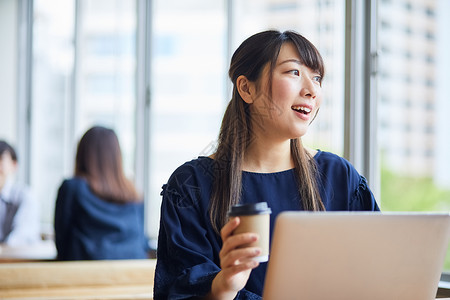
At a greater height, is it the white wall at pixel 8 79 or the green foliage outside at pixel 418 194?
the white wall at pixel 8 79

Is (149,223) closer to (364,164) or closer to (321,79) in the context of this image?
(364,164)

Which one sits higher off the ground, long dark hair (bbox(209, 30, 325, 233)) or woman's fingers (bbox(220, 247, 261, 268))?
long dark hair (bbox(209, 30, 325, 233))

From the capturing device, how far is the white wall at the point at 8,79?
6059 mm

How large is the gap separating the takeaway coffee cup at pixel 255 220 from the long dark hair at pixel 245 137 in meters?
0.41

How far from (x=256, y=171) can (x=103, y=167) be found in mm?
1906

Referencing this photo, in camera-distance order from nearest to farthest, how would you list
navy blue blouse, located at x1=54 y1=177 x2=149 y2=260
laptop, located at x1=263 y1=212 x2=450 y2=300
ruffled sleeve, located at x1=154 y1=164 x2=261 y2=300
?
1. laptop, located at x1=263 y1=212 x2=450 y2=300
2. ruffled sleeve, located at x1=154 y1=164 x2=261 y2=300
3. navy blue blouse, located at x1=54 y1=177 x2=149 y2=260

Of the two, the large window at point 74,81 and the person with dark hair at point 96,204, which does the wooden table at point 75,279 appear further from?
the large window at point 74,81

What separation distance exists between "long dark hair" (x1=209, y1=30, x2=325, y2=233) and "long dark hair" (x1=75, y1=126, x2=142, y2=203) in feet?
5.95

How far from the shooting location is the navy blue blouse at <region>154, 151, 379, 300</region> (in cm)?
145

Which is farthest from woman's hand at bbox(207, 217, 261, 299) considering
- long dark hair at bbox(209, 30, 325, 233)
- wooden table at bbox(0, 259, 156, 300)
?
wooden table at bbox(0, 259, 156, 300)

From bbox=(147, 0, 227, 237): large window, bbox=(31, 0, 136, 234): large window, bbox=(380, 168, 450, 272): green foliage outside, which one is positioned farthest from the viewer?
bbox=(380, 168, 450, 272): green foliage outside

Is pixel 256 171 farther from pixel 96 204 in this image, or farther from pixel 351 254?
pixel 96 204

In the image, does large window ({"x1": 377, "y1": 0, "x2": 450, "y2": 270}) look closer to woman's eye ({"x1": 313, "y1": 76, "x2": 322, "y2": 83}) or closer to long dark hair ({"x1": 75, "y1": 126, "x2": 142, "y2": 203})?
woman's eye ({"x1": 313, "y1": 76, "x2": 322, "y2": 83})

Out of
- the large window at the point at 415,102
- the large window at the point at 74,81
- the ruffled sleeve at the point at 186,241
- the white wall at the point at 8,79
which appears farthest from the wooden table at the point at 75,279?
the white wall at the point at 8,79
